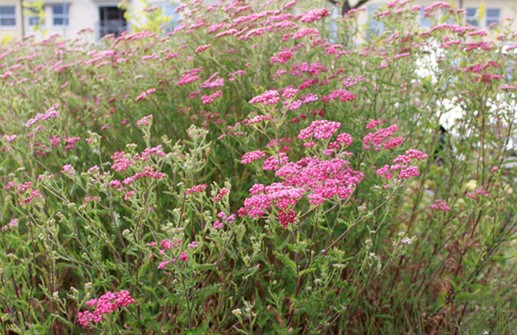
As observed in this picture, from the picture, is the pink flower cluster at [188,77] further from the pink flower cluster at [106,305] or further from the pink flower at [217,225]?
the pink flower cluster at [106,305]

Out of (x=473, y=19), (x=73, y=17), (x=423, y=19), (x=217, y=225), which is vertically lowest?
(x=73, y=17)

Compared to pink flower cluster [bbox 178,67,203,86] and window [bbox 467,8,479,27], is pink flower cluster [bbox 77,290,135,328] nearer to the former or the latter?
pink flower cluster [bbox 178,67,203,86]

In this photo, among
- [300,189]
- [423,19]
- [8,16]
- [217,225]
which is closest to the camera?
[300,189]

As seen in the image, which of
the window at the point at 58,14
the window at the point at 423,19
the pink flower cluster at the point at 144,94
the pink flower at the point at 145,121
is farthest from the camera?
the window at the point at 58,14

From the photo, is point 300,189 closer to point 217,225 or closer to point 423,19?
point 217,225

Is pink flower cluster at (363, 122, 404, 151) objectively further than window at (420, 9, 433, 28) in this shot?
No

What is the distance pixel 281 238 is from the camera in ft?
8.66

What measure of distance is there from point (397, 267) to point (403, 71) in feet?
3.06

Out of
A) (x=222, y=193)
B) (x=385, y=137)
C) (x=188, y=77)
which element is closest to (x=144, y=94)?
(x=188, y=77)

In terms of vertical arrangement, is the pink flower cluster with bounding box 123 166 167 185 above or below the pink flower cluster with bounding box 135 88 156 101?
below

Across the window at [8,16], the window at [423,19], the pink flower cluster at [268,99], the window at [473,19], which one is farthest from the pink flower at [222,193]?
the window at [8,16]

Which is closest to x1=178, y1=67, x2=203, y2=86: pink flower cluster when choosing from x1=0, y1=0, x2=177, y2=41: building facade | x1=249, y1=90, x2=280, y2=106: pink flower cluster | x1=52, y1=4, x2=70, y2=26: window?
x1=249, y1=90, x2=280, y2=106: pink flower cluster

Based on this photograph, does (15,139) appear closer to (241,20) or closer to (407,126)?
(241,20)

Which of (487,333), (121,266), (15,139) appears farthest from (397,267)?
(15,139)
